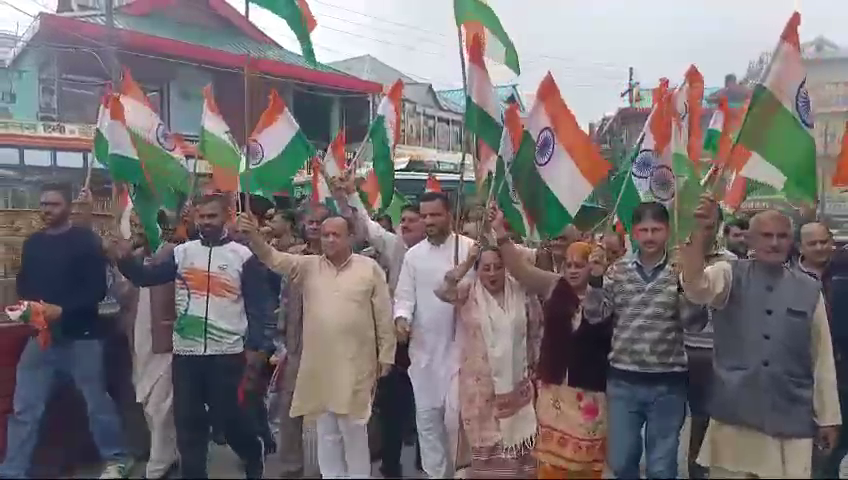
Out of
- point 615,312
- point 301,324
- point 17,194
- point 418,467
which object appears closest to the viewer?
point 615,312

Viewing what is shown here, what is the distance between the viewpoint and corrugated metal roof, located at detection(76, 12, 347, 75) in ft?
63.4

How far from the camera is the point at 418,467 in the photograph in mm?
5941

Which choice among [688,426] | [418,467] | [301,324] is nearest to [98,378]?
[301,324]

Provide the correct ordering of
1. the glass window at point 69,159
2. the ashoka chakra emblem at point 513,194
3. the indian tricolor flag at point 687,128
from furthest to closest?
1. the glass window at point 69,159
2. the indian tricolor flag at point 687,128
3. the ashoka chakra emblem at point 513,194

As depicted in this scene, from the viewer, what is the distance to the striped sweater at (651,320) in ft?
14.1

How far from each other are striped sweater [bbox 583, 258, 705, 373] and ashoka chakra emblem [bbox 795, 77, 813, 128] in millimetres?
1061

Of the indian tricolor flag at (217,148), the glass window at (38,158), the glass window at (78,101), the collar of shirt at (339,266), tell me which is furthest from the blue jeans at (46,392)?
the glass window at (78,101)

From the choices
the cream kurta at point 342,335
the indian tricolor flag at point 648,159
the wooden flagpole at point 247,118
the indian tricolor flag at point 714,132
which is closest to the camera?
the cream kurta at point 342,335

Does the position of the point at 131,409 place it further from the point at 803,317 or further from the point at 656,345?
the point at 803,317

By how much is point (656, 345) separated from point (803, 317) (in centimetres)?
65

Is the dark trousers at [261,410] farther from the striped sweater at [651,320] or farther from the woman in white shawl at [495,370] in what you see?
the striped sweater at [651,320]

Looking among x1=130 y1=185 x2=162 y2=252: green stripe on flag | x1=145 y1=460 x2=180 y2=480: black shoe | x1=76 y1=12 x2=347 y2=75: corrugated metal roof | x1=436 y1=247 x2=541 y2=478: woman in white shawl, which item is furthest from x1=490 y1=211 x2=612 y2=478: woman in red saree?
x1=76 y1=12 x2=347 y2=75: corrugated metal roof

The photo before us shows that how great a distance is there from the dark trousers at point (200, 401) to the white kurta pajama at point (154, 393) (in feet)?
1.51

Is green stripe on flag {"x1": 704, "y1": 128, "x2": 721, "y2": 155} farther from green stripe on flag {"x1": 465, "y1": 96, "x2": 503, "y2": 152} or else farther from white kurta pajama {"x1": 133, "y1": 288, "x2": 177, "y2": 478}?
white kurta pajama {"x1": 133, "y1": 288, "x2": 177, "y2": 478}
